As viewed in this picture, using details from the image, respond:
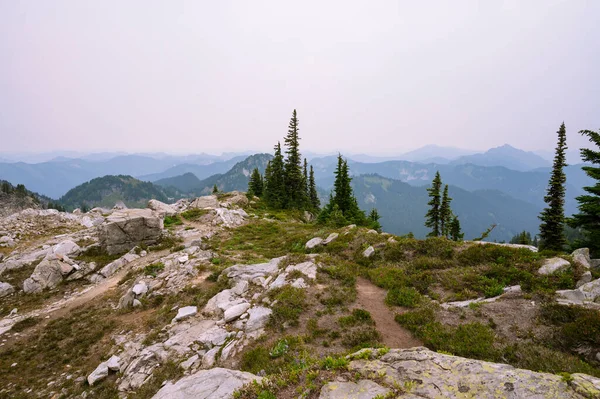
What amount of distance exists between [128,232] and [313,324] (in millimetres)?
22170

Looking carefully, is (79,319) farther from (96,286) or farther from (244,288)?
(244,288)

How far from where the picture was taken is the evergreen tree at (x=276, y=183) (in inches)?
1971

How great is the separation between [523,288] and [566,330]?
3439 mm

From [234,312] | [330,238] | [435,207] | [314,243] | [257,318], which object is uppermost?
[330,238]

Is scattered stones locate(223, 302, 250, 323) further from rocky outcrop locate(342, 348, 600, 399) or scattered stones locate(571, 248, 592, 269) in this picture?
scattered stones locate(571, 248, 592, 269)

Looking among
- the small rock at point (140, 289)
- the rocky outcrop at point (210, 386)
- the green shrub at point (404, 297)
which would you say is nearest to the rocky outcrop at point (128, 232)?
the small rock at point (140, 289)

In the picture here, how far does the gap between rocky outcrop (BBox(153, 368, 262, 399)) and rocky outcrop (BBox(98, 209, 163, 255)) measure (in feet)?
67.2

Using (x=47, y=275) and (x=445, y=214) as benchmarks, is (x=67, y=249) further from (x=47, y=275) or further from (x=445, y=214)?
(x=445, y=214)

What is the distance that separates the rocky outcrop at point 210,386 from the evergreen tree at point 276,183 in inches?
1641

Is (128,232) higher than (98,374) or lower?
higher

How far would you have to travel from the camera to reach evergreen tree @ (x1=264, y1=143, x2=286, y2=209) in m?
50.1

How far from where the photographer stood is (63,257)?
2139 cm

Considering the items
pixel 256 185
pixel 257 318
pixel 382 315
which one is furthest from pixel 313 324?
pixel 256 185

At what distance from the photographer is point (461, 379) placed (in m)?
5.62
